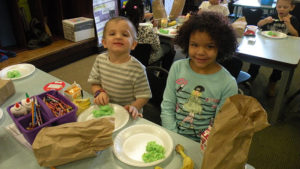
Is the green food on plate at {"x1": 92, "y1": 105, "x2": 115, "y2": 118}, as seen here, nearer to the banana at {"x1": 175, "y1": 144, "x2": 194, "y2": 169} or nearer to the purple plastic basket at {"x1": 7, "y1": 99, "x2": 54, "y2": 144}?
the purple plastic basket at {"x1": 7, "y1": 99, "x2": 54, "y2": 144}

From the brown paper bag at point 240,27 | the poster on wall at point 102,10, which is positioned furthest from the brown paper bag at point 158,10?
the poster on wall at point 102,10

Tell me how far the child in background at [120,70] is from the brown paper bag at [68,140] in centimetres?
40

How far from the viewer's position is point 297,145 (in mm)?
1810

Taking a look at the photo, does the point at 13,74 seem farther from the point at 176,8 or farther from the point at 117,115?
the point at 176,8

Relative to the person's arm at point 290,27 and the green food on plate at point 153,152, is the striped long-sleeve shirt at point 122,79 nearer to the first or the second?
the green food on plate at point 153,152

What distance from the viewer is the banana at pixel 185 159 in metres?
0.72

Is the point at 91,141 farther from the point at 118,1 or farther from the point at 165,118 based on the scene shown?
the point at 118,1

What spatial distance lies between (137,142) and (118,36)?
54cm

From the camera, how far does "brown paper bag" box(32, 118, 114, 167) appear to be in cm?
67

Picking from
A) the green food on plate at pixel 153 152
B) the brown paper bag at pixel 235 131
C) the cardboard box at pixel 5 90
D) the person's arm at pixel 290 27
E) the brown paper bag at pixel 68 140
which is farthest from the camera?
the person's arm at pixel 290 27

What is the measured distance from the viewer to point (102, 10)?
3.25 meters

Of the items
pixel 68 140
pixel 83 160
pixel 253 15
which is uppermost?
pixel 253 15

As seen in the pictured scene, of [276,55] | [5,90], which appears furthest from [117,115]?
[276,55]

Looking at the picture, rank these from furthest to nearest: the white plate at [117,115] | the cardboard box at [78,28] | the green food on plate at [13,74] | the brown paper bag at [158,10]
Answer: the cardboard box at [78,28]
the brown paper bag at [158,10]
the green food on plate at [13,74]
the white plate at [117,115]
